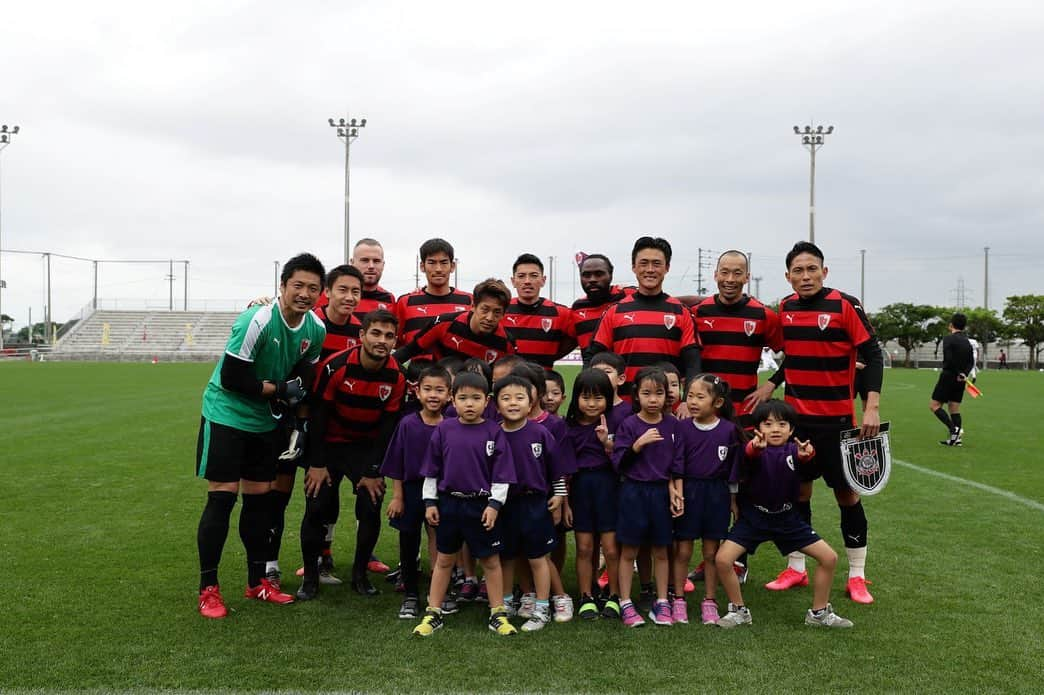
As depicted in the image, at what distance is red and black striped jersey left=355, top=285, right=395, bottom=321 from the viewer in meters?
5.57

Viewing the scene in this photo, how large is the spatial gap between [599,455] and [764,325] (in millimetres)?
1416

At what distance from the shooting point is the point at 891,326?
52.7 meters

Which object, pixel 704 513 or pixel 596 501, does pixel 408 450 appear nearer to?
pixel 596 501

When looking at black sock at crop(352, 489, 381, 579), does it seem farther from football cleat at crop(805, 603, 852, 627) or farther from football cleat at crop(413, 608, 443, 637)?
football cleat at crop(805, 603, 852, 627)

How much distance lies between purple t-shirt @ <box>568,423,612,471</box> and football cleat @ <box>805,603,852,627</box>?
129 centimetres

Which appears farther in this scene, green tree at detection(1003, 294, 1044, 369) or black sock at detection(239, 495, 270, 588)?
green tree at detection(1003, 294, 1044, 369)

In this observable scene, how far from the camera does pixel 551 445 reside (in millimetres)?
4320

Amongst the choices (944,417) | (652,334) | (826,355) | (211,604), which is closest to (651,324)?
(652,334)

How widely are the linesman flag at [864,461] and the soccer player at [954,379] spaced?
25.5 feet

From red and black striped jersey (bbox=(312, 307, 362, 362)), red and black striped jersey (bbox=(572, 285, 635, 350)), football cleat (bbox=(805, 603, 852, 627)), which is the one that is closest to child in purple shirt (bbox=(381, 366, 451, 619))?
red and black striped jersey (bbox=(312, 307, 362, 362))

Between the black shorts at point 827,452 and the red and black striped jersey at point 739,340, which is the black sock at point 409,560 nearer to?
the red and black striped jersey at point 739,340

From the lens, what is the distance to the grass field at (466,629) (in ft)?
11.4

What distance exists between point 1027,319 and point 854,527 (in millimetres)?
52477

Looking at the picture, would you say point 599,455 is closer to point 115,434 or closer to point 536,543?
point 536,543
